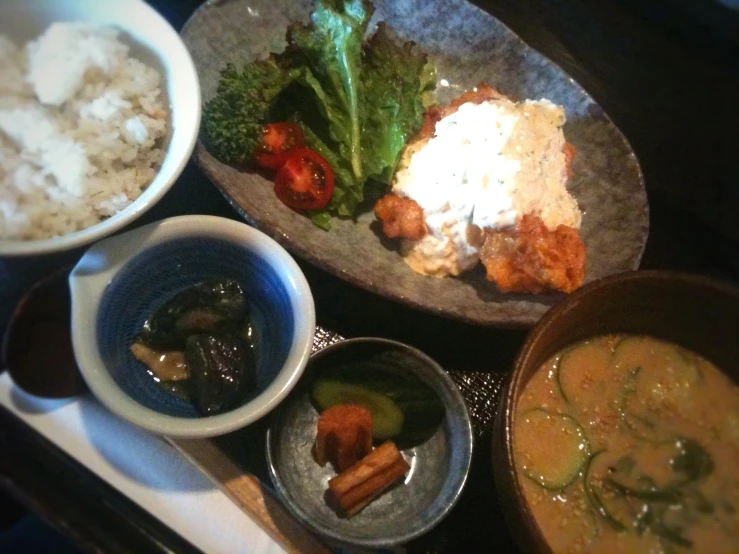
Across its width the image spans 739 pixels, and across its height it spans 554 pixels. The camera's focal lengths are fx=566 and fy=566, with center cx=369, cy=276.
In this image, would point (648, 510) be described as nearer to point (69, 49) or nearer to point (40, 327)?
point (40, 327)

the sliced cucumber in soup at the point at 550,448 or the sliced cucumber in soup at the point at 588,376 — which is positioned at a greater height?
the sliced cucumber in soup at the point at 588,376

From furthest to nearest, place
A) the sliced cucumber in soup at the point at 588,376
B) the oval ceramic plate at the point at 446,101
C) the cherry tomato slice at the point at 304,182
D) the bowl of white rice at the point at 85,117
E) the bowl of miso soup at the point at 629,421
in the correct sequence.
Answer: the cherry tomato slice at the point at 304,182
the oval ceramic plate at the point at 446,101
the sliced cucumber in soup at the point at 588,376
the bowl of miso soup at the point at 629,421
the bowl of white rice at the point at 85,117

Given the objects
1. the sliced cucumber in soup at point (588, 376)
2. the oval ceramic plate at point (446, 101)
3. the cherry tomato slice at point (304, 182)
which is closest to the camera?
the sliced cucumber in soup at point (588, 376)

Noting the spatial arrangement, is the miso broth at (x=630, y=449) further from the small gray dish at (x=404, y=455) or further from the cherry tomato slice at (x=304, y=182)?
the cherry tomato slice at (x=304, y=182)

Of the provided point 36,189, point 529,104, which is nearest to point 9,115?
point 36,189

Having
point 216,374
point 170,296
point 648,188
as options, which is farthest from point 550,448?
point 648,188

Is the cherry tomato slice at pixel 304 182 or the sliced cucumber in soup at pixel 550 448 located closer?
the sliced cucumber in soup at pixel 550 448

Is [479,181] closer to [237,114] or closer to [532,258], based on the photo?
[532,258]

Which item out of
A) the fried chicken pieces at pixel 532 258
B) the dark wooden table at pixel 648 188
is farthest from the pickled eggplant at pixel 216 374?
the fried chicken pieces at pixel 532 258
